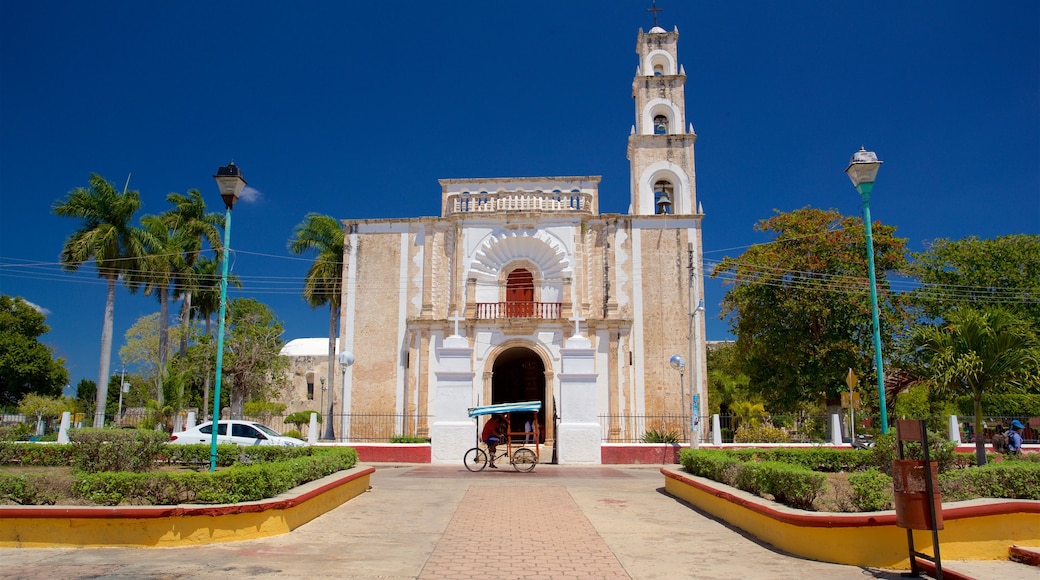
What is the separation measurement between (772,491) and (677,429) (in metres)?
15.4

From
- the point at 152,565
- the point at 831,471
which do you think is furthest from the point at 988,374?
the point at 152,565

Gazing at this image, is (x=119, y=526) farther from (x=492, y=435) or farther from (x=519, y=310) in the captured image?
(x=519, y=310)

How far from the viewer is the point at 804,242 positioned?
2498 cm

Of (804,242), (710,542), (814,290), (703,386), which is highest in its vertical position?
(804,242)

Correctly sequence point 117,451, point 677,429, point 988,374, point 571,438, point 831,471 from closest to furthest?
1. point 117,451
2. point 831,471
3. point 988,374
4. point 571,438
5. point 677,429

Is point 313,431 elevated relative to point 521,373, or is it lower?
lower

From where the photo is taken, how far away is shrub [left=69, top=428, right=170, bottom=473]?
964cm

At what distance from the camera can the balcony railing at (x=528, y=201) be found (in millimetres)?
25656

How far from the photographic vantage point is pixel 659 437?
21328 mm

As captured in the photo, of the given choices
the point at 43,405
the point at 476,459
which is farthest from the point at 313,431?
the point at 43,405

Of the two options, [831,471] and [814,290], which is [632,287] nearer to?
[814,290]

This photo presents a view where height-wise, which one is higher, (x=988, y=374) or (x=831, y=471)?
(x=988, y=374)

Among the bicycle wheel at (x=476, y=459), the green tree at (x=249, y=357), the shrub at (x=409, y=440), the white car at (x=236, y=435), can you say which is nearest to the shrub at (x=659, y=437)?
the bicycle wheel at (x=476, y=459)

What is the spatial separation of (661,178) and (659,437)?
10.1 m
